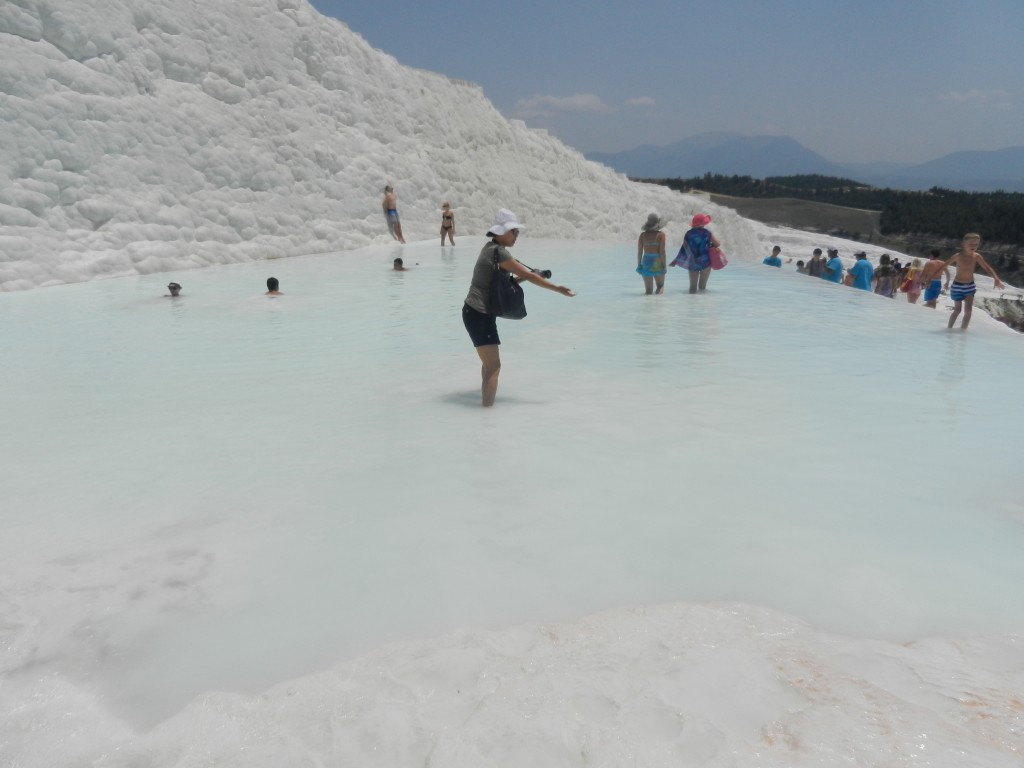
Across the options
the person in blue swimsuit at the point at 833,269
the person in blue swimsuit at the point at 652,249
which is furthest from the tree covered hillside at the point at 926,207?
the person in blue swimsuit at the point at 652,249

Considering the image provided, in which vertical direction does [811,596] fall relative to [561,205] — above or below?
below

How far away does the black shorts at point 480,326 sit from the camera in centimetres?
505

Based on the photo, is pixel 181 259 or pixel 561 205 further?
pixel 561 205

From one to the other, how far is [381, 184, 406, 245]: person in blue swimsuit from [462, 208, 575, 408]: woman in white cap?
14.2 meters

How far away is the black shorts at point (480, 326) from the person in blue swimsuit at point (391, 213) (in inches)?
562

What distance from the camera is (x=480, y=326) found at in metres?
5.06

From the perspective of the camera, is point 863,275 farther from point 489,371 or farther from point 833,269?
point 489,371

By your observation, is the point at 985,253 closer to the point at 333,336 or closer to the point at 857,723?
the point at 333,336

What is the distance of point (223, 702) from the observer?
231 centimetres

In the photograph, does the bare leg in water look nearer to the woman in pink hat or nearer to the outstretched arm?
the outstretched arm

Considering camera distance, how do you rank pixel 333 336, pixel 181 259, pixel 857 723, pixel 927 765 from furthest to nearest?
pixel 181 259 < pixel 333 336 < pixel 857 723 < pixel 927 765

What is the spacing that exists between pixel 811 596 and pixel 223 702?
2.14 m

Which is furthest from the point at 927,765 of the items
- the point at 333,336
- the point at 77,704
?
the point at 333,336

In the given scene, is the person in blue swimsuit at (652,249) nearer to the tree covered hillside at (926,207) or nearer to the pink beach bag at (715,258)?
the pink beach bag at (715,258)
